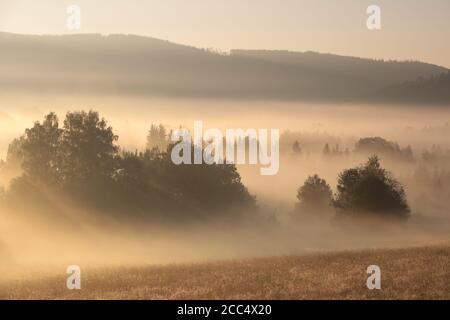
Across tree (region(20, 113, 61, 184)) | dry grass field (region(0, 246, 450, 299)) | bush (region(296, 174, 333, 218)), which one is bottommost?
dry grass field (region(0, 246, 450, 299))

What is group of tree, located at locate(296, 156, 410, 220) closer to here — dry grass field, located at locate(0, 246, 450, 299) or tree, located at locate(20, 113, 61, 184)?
dry grass field, located at locate(0, 246, 450, 299)

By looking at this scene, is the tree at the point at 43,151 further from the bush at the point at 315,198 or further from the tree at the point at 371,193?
the bush at the point at 315,198

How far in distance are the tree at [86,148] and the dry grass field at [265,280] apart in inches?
781

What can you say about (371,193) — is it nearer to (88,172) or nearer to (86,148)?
(88,172)

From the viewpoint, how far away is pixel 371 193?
69.3 meters

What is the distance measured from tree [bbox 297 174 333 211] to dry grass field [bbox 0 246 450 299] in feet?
169

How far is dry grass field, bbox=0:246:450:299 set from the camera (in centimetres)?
2705

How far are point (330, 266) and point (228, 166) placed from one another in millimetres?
36615

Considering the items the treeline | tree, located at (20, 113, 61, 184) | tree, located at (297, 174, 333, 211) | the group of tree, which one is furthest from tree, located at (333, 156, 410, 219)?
tree, located at (20, 113, 61, 184)

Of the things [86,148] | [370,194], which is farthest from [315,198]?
[86,148]

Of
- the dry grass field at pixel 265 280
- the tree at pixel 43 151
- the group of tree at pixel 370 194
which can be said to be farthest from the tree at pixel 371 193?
the tree at pixel 43 151
